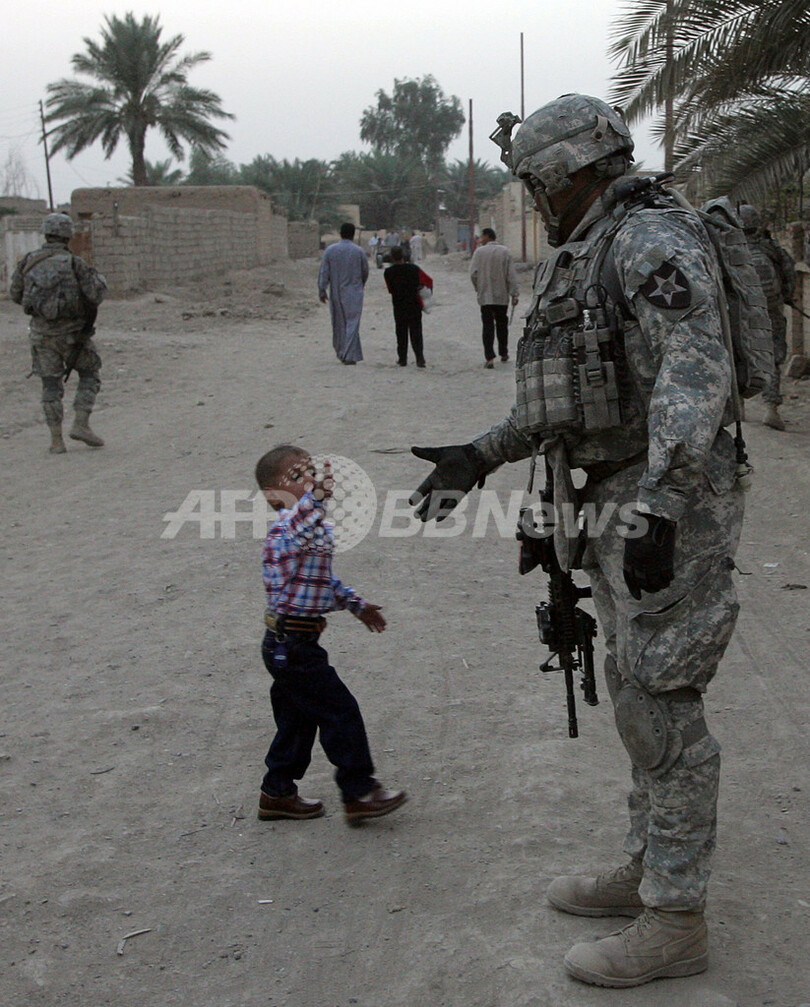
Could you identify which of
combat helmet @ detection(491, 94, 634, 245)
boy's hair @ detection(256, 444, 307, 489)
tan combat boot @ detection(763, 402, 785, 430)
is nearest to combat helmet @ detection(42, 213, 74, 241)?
tan combat boot @ detection(763, 402, 785, 430)

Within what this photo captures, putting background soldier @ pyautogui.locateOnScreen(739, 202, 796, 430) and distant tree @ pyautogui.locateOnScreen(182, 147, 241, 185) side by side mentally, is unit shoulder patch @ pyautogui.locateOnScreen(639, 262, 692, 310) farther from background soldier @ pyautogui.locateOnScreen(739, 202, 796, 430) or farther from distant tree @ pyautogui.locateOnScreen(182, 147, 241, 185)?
distant tree @ pyautogui.locateOnScreen(182, 147, 241, 185)

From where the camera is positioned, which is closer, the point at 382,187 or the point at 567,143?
the point at 567,143

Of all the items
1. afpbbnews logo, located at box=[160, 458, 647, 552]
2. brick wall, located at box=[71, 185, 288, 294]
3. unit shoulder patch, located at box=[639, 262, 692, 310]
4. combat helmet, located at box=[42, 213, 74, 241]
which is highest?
brick wall, located at box=[71, 185, 288, 294]

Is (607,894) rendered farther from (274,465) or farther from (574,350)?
(274,465)

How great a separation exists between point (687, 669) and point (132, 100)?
104 ft

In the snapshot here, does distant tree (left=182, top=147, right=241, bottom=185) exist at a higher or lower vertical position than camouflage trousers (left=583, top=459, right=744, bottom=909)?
higher

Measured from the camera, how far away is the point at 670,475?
7.56ft

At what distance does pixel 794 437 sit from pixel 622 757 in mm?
5954

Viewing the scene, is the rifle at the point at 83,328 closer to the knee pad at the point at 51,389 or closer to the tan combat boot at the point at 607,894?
the knee pad at the point at 51,389

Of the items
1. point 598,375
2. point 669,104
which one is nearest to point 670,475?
point 598,375

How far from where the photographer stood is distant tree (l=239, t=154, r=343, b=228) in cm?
5091

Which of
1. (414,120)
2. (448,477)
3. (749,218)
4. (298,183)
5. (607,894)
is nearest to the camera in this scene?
(607,894)

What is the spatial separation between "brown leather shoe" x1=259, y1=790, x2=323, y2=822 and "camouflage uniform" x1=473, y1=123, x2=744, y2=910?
1.09 meters

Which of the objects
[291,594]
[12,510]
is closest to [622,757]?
[291,594]
